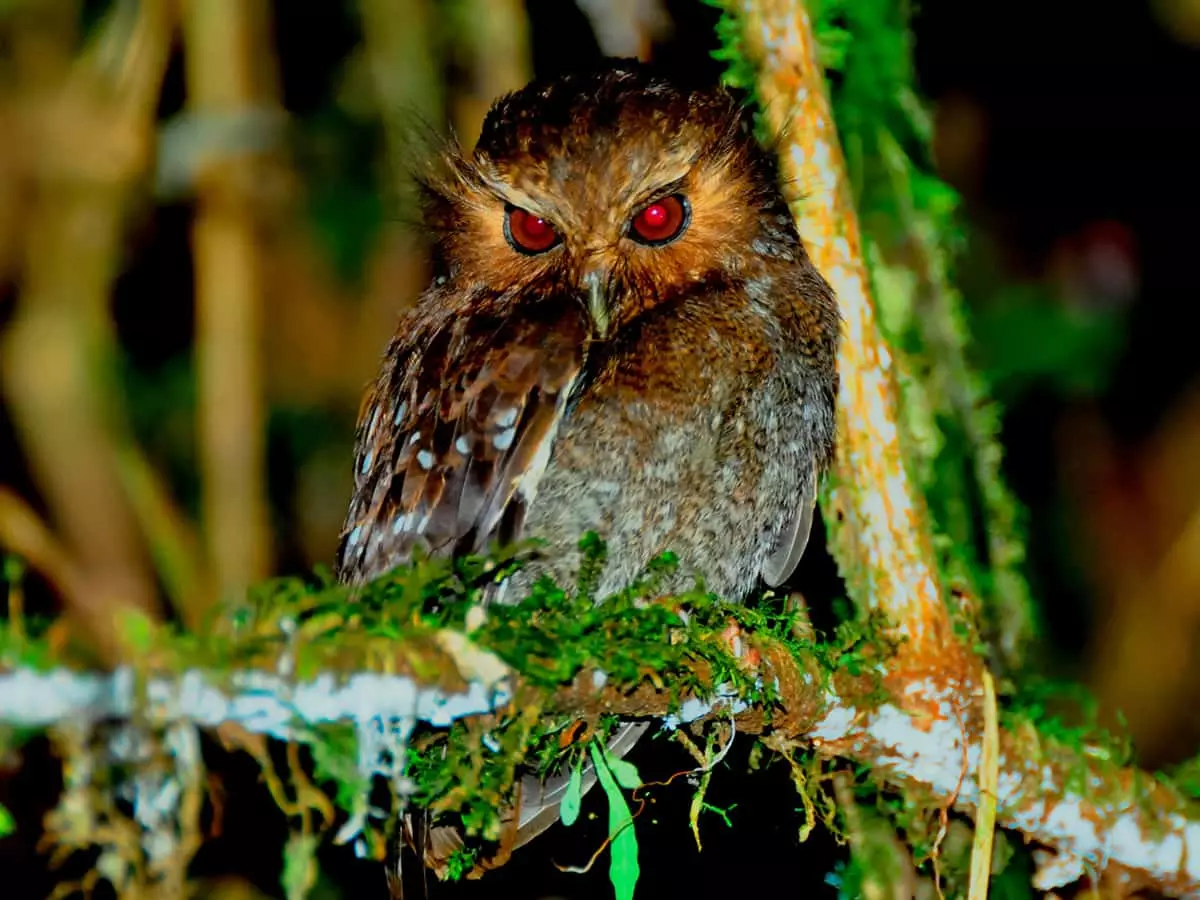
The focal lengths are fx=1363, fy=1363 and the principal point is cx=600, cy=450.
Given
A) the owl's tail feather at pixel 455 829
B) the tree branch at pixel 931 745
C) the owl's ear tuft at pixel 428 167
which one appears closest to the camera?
the tree branch at pixel 931 745

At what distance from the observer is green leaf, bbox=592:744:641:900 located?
180 centimetres

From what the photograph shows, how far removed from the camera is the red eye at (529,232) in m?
2.48

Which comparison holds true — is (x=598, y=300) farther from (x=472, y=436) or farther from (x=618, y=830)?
(x=618, y=830)

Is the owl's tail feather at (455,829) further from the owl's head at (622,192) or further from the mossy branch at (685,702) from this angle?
the owl's head at (622,192)

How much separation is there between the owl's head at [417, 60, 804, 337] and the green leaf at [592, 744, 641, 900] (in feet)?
2.57

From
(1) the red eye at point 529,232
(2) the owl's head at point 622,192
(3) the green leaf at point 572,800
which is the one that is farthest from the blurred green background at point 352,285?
(3) the green leaf at point 572,800

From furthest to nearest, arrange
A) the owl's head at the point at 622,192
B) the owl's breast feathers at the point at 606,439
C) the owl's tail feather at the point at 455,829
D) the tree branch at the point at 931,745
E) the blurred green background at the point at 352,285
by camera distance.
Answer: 1. the blurred green background at the point at 352,285
2. the owl's head at the point at 622,192
3. the owl's breast feathers at the point at 606,439
4. the owl's tail feather at the point at 455,829
5. the tree branch at the point at 931,745

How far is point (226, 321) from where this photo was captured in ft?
12.2

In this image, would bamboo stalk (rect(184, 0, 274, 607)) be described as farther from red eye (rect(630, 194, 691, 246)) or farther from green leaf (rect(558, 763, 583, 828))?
green leaf (rect(558, 763, 583, 828))

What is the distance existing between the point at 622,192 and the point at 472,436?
51 centimetres

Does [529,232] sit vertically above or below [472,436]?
above

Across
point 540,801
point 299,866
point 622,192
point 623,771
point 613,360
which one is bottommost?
point 540,801

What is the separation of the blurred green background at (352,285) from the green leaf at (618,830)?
82 cm

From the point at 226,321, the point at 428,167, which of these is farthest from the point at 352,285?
the point at 428,167
